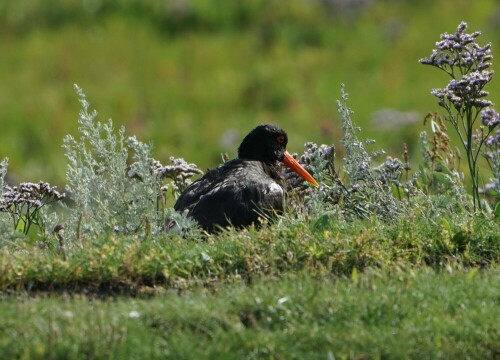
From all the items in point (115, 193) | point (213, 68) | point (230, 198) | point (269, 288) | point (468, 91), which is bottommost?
point (269, 288)

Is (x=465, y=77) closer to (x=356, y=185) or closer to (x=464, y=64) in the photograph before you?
(x=464, y=64)

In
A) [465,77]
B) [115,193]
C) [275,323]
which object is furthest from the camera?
[115,193]

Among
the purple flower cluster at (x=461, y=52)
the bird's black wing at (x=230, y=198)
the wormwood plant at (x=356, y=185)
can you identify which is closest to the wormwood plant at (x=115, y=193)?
the bird's black wing at (x=230, y=198)

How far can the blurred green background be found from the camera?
2216 centimetres

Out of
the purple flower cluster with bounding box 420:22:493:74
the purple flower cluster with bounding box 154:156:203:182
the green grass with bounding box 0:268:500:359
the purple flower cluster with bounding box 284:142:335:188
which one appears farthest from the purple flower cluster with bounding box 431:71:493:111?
the purple flower cluster with bounding box 154:156:203:182

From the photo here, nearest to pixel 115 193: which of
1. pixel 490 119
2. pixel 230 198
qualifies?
pixel 230 198

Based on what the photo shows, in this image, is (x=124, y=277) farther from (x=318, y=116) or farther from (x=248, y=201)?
(x=318, y=116)

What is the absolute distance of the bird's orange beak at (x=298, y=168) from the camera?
9886 millimetres

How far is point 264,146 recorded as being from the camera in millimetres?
10758

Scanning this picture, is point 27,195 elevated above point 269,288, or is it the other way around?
point 27,195

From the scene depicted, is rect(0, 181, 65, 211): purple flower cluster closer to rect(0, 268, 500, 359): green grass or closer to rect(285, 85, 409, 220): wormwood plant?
rect(285, 85, 409, 220): wormwood plant

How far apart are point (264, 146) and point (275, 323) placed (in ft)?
14.5

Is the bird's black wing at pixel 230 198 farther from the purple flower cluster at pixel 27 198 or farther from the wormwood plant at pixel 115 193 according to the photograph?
the purple flower cluster at pixel 27 198

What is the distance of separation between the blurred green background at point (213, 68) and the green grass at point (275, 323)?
13402 millimetres
